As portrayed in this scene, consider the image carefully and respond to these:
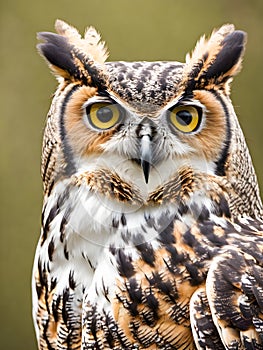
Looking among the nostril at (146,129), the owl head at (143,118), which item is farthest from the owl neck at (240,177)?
the nostril at (146,129)

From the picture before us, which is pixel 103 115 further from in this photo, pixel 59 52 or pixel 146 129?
pixel 59 52

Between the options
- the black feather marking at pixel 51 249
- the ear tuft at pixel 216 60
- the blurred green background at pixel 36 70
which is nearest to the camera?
the ear tuft at pixel 216 60

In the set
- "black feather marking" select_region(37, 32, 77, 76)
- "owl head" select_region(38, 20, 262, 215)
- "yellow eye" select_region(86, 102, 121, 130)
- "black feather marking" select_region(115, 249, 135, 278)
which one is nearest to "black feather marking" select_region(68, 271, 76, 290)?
"black feather marking" select_region(115, 249, 135, 278)

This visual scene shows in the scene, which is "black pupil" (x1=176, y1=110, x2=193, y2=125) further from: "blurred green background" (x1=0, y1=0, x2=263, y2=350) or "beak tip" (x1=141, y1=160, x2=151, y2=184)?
"blurred green background" (x1=0, y1=0, x2=263, y2=350)

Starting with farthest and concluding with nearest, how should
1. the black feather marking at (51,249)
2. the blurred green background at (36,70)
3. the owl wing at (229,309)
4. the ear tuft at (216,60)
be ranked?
the blurred green background at (36,70)
the black feather marking at (51,249)
the ear tuft at (216,60)
the owl wing at (229,309)

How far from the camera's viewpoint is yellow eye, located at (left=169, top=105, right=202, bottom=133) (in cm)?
215

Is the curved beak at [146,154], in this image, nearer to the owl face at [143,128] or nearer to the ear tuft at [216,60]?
the owl face at [143,128]

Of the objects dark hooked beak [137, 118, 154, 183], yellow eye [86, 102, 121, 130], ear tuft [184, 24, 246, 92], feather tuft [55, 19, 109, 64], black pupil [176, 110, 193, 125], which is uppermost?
feather tuft [55, 19, 109, 64]

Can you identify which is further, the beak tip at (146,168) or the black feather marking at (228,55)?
the black feather marking at (228,55)

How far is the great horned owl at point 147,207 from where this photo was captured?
2123 millimetres

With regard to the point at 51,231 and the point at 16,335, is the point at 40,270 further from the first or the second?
the point at 16,335

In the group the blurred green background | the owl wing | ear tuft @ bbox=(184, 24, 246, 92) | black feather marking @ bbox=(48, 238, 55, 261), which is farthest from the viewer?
the blurred green background

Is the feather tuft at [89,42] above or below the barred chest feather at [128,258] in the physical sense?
above

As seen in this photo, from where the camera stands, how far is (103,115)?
2.17m
